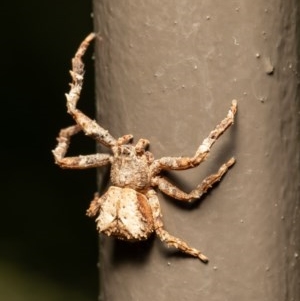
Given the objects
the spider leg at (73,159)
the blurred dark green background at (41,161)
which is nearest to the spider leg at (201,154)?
the spider leg at (73,159)

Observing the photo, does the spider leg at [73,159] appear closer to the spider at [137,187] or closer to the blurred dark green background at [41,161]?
the spider at [137,187]

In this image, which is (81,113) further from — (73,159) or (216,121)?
(216,121)

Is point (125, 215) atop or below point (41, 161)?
below

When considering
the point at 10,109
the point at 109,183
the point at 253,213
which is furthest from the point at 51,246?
the point at 253,213

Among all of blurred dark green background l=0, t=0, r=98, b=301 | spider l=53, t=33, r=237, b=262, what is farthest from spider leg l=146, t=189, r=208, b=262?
blurred dark green background l=0, t=0, r=98, b=301

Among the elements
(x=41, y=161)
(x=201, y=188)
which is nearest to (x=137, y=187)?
(x=201, y=188)

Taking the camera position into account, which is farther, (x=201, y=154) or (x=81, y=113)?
(x=81, y=113)

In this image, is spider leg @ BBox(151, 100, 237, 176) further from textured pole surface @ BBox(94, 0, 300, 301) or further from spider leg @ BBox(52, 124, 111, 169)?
spider leg @ BBox(52, 124, 111, 169)

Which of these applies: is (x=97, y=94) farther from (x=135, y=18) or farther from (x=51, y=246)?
(x=51, y=246)
